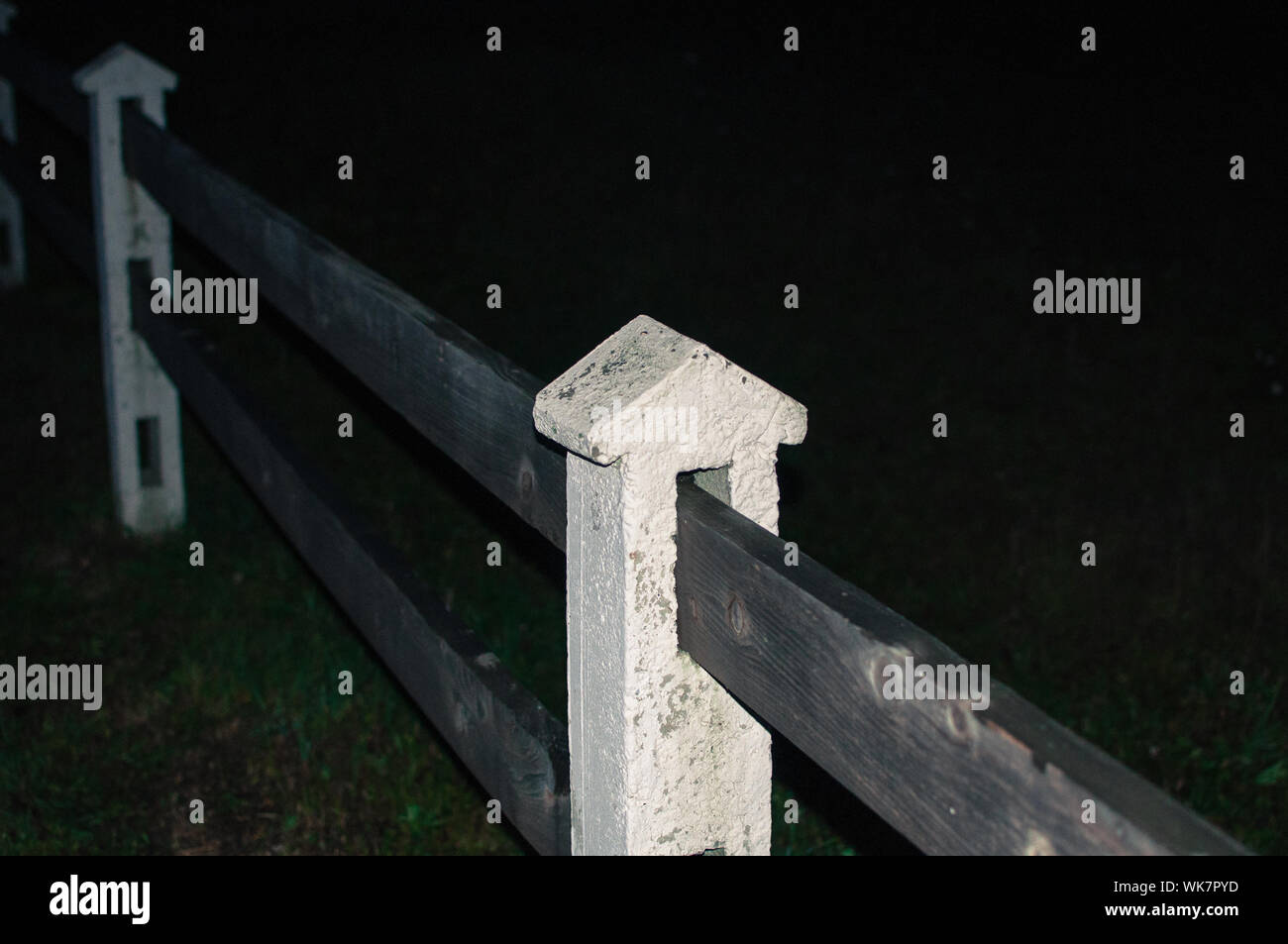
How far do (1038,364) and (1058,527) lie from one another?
65.8 inches

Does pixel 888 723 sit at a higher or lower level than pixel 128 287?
lower

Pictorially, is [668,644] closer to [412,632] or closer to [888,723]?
[888,723]

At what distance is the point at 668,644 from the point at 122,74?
359cm

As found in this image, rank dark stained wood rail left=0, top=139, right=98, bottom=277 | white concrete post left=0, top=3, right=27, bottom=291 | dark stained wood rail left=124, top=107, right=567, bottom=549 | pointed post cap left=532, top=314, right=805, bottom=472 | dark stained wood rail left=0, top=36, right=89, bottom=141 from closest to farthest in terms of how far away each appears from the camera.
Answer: pointed post cap left=532, top=314, right=805, bottom=472
dark stained wood rail left=124, top=107, right=567, bottom=549
dark stained wood rail left=0, top=36, right=89, bottom=141
dark stained wood rail left=0, top=139, right=98, bottom=277
white concrete post left=0, top=3, right=27, bottom=291

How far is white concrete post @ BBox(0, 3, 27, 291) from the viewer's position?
7.60 m

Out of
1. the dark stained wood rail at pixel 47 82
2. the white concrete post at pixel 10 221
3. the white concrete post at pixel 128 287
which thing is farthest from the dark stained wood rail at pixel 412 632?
the white concrete post at pixel 10 221

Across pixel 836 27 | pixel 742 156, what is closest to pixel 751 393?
pixel 742 156

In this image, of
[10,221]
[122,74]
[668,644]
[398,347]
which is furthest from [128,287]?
[10,221]

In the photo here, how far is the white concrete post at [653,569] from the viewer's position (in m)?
1.52

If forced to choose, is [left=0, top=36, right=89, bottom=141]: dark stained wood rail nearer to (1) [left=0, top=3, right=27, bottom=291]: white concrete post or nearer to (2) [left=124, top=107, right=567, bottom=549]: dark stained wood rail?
(1) [left=0, top=3, right=27, bottom=291]: white concrete post

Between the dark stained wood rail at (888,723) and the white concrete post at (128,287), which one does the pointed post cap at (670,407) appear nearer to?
the dark stained wood rail at (888,723)

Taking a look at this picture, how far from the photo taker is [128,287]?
4664 mm

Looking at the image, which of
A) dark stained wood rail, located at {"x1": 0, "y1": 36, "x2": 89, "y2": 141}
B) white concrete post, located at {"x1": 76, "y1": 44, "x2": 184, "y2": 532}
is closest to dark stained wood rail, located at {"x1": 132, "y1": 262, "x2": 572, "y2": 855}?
white concrete post, located at {"x1": 76, "y1": 44, "x2": 184, "y2": 532}

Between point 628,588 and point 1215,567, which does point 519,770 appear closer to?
point 628,588
